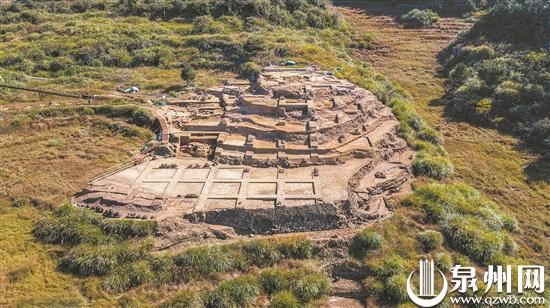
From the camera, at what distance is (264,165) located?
18.7 meters

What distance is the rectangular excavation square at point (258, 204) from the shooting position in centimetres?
1602

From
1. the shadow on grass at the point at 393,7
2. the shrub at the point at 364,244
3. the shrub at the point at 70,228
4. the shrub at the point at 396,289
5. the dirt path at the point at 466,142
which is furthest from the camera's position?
the shadow on grass at the point at 393,7

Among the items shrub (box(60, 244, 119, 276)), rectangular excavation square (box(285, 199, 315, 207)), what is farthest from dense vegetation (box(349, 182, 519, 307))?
shrub (box(60, 244, 119, 276))

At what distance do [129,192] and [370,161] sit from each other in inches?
401

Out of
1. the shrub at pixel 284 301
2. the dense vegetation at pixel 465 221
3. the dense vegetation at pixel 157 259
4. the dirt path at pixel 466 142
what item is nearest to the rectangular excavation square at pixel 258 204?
the dense vegetation at pixel 157 259

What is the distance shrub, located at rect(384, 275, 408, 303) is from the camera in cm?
1380

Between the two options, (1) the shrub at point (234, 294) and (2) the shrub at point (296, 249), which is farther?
(2) the shrub at point (296, 249)

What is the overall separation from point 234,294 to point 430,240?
7.26 meters

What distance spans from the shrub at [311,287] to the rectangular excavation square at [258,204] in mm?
3065

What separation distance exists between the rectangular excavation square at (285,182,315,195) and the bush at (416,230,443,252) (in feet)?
14.2

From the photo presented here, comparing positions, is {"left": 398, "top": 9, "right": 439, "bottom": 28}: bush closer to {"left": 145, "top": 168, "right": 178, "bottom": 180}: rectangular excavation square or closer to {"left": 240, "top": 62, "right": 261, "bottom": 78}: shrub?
{"left": 240, "top": 62, "right": 261, "bottom": 78}: shrub

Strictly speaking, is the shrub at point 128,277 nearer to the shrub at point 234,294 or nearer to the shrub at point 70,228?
the shrub at point 70,228

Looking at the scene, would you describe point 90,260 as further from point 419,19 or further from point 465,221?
point 419,19

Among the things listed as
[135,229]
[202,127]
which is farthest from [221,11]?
[135,229]
